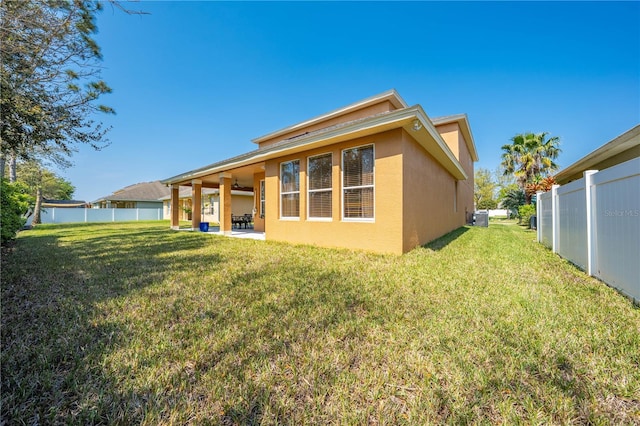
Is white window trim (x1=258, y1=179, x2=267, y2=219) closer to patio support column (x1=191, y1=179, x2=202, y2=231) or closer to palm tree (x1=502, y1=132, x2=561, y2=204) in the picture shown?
patio support column (x1=191, y1=179, x2=202, y2=231)

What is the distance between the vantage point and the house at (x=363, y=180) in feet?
20.1

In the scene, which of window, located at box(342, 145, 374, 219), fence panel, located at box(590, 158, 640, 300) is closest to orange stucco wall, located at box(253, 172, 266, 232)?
window, located at box(342, 145, 374, 219)

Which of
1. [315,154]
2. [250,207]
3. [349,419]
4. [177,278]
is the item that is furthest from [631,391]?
[250,207]

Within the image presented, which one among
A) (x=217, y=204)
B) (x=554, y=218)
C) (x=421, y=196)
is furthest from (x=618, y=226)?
(x=217, y=204)

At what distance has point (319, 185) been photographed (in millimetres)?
7707

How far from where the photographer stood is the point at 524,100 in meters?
15.5

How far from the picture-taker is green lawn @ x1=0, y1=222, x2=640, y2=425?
158 cm

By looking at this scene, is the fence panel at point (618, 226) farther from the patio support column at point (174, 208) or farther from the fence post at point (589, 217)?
the patio support column at point (174, 208)

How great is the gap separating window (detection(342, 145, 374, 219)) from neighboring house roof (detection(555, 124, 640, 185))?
593 cm

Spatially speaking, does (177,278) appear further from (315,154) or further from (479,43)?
(479,43)

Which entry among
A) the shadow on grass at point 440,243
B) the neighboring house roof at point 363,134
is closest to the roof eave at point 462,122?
the neighboring house roof at point 363,134

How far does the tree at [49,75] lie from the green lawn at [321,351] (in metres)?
4.02

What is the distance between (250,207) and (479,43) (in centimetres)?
1918

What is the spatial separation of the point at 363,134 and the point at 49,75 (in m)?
7.56
